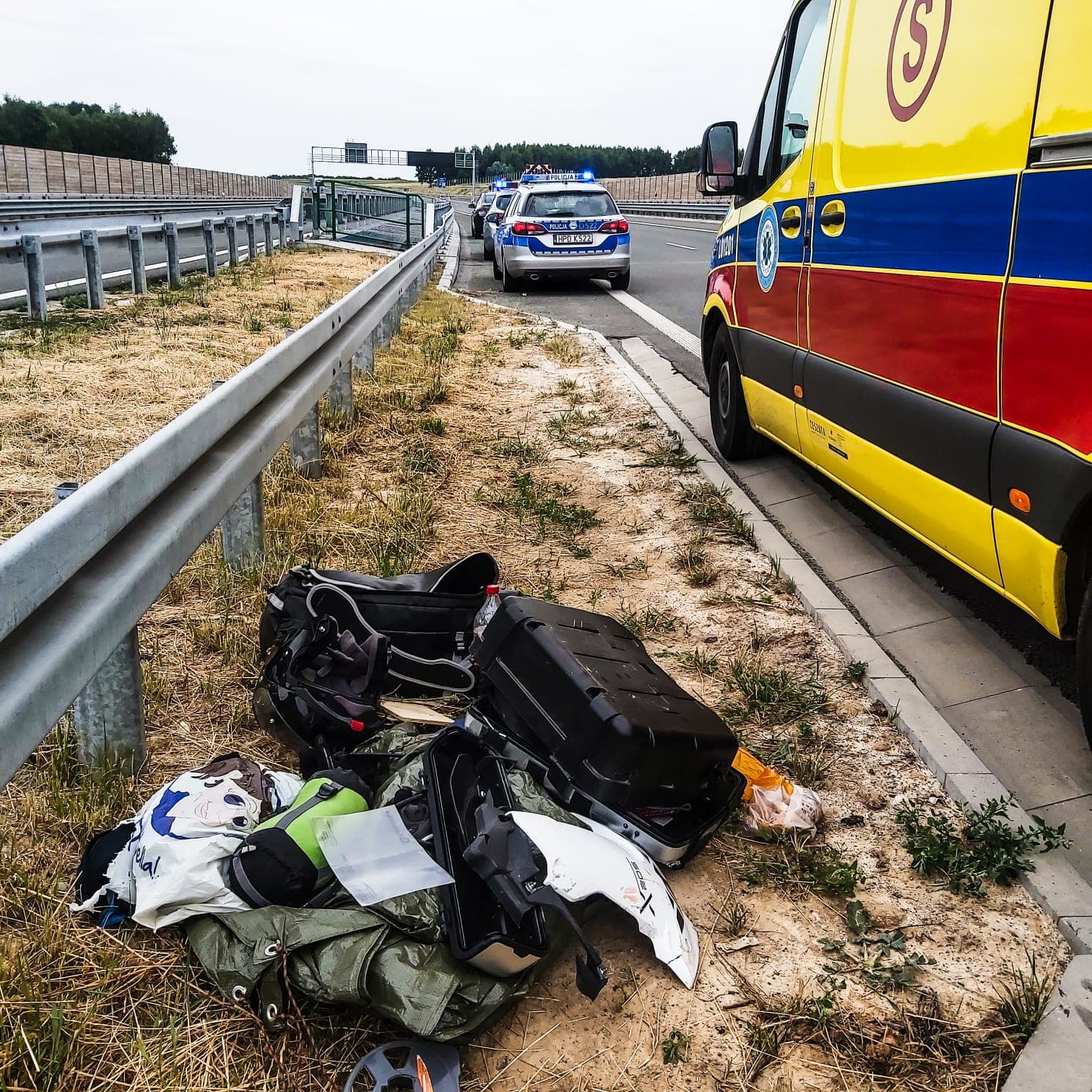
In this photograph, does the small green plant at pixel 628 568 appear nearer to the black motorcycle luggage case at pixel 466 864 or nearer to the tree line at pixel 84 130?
the black motorcycle luggage case at pixel 466 864

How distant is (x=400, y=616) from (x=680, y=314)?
34.5ft

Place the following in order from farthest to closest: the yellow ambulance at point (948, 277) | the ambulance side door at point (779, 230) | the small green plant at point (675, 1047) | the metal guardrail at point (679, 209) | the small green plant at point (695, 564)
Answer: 1. the metal guardrail at point (679, 209)
2. the ambulance side door at point (779, 230)
3. the small green plant at point (695, 564)
4. the yellow ambulance at point (948, 277)
5. the small green plant at point (675, 1047)

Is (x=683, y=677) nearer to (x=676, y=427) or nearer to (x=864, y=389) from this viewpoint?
(x=864, y=389)

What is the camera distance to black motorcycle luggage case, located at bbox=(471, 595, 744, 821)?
2.86 meters

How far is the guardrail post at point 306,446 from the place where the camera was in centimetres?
578

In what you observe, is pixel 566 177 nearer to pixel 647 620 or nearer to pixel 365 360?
pixel 365 360

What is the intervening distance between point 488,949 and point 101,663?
1054mm

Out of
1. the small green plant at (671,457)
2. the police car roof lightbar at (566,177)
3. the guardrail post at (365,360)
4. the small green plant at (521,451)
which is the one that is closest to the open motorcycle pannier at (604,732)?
the small green plant at (671,457)

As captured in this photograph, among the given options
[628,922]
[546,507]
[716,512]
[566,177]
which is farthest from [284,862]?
[566,177]

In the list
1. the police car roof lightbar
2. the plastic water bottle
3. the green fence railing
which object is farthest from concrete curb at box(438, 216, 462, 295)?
the plastic water bottle

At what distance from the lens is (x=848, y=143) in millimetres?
4480

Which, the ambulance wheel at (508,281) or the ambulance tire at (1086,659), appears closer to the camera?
the ambulance tire at (1086,659)

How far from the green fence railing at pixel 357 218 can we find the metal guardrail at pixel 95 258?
760cm

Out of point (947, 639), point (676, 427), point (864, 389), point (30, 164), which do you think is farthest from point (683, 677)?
point (30, 164)
